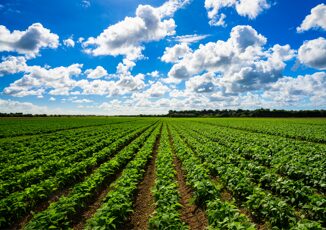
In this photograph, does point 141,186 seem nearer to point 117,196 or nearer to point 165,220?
point 117,196

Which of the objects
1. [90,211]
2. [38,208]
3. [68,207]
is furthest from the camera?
[38,208]

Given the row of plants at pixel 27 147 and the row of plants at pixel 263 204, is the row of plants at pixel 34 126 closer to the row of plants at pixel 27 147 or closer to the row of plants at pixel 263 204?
the row of plants at pixel 27 147

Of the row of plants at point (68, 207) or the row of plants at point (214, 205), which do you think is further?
the row of plants at point (68, 207)

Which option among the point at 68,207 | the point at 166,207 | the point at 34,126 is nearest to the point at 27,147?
the point at 68,207

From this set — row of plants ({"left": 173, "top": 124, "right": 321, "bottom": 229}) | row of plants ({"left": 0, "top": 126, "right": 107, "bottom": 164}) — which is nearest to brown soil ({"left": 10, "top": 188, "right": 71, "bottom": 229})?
row of plants ({"left": 0, "top": 126, "right": 107, "bottom": 164})

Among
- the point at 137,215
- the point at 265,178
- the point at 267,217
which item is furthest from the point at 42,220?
the point at 265,178

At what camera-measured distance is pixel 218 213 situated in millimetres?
6164

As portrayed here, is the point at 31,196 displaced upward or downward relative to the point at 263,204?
downward

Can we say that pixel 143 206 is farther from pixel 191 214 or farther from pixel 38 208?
pixel 38 208

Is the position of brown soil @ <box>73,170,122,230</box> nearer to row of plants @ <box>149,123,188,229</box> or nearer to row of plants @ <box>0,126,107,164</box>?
row of plants @ <box>149,123,188,229</box>

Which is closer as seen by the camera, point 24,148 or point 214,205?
point 214,205

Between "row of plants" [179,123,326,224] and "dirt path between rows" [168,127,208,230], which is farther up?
"row of plants" [179,123,326,224]

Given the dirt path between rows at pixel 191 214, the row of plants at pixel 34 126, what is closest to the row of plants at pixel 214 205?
the dirt path between rows at pixel 191 214

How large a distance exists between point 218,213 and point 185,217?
1834 millimetres
